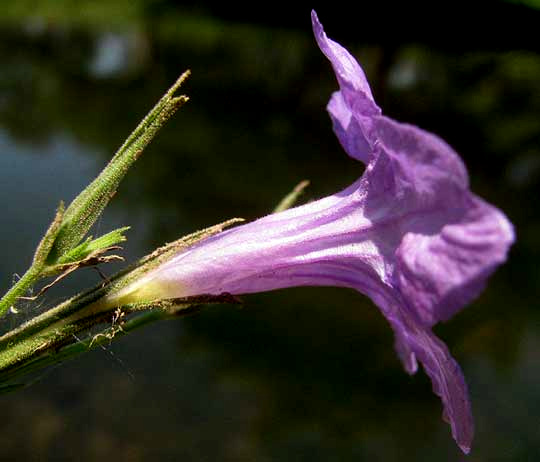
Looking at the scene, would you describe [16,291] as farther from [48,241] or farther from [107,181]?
[107,181]

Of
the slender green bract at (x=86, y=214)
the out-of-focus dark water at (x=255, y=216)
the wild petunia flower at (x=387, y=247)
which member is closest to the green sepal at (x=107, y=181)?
the slender green bract at (x=86, y=214)

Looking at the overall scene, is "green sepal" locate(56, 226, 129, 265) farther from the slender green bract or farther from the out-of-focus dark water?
the out-of-focus dark water

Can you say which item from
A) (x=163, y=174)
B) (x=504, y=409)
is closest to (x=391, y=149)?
(x=504, y=409)

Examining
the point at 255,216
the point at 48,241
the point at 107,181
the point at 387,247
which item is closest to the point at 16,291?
the point at 48,241

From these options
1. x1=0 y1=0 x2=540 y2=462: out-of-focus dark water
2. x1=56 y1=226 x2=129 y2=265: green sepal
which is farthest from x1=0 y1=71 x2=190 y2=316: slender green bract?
x1=0 y1=0 x2=540 y2=462: out-of-focus dark water

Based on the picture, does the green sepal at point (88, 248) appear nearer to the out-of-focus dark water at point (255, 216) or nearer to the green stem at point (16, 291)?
the green stem at point (16, 291)

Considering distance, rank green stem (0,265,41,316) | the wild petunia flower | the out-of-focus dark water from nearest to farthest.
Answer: the wild petunia flower
green stem (0,265,41,316)
the out-of-focus dark water
